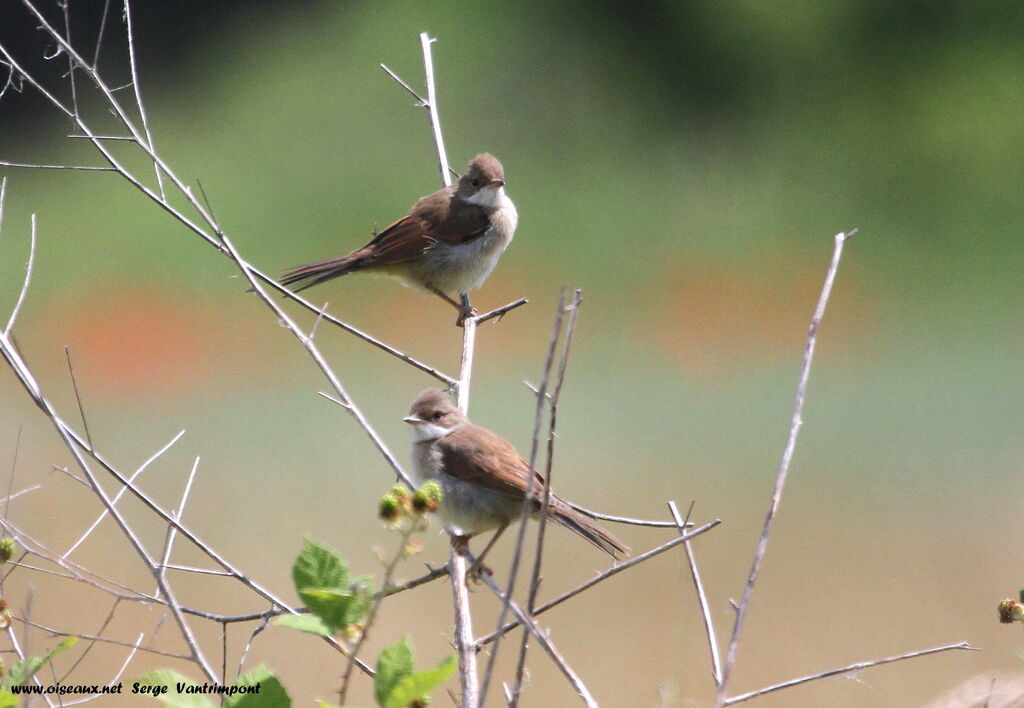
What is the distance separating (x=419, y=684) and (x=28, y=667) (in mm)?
726

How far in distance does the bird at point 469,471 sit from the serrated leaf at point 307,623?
2176 millimetres

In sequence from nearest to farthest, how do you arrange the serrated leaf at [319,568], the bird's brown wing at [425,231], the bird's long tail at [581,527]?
the serrated leaf at [319,568] < the bird's long tail at [581,527] < the bird's brown wing at [425,231]

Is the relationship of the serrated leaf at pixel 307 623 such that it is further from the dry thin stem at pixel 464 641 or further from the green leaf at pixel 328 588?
the dry thin stem at pixel 464 641

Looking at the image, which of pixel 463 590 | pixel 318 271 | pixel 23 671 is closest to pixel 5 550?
pixel 23 671

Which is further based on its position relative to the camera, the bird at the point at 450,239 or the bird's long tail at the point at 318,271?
the bird at the point at 450,239

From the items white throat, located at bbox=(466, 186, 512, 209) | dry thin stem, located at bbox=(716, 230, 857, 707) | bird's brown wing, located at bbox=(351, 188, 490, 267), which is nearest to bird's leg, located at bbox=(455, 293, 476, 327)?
bird's brown wing, located at bbox=(351, 188, 490, 267)

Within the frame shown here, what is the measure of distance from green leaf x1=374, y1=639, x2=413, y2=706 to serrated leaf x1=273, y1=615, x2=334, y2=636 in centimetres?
10

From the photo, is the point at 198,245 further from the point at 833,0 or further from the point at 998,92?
the point at 998,92

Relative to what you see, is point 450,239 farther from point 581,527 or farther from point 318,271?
point 581,527

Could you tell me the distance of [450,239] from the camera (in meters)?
6.12

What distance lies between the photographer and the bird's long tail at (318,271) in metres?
5.69

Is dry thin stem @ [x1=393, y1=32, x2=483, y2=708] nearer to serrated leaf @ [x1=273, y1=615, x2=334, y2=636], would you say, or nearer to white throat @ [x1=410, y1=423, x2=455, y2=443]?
serrated leaf @ [x1=273, y1=615, x2=334, y2=636]

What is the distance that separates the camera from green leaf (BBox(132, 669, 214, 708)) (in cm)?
192

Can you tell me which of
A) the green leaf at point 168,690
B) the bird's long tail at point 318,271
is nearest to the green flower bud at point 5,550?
the green leaf at point 168,690
